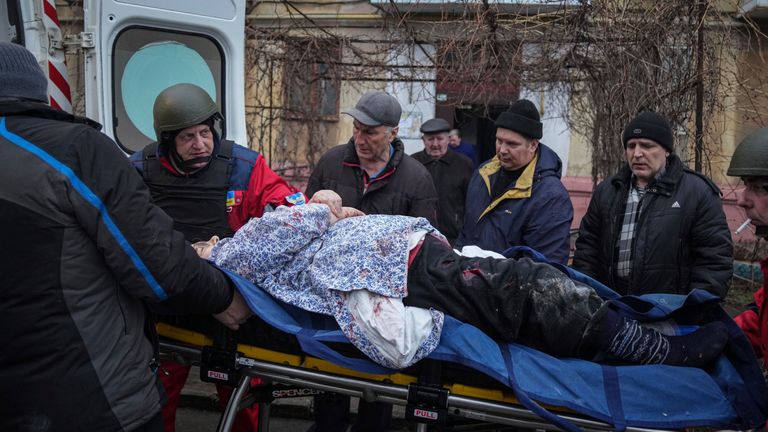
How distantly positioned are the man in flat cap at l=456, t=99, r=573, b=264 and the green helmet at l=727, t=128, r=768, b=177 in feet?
3.44

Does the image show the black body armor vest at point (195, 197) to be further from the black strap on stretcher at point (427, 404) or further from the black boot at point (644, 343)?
the black boot at point (644, 343)

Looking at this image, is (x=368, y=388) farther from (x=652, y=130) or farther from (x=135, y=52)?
(x=135, y=52)

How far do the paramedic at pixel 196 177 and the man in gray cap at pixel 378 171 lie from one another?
1.97ft

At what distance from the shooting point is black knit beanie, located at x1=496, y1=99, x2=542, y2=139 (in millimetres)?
3707

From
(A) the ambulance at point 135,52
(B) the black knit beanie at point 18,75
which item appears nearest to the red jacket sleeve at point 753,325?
(B) the black knit beanie at point 18,75

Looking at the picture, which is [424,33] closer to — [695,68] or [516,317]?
[695,68]

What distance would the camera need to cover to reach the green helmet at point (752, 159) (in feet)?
8.33

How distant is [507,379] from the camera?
7.95 feet

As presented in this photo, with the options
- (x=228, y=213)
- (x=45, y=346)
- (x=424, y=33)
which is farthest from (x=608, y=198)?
(x=424, y=33)

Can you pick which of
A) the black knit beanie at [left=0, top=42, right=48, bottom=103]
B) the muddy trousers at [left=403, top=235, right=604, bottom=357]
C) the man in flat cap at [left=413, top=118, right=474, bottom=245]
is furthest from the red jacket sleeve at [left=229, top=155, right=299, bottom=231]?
the man in flat cap at [left=413, top=118, right=474, bottom=245]

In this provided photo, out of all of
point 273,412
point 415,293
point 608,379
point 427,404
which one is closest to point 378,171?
point 415,293

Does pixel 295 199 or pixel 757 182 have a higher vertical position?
pixel 757 182

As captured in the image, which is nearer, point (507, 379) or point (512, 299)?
point (507, 379)

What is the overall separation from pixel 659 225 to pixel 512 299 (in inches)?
50.9
